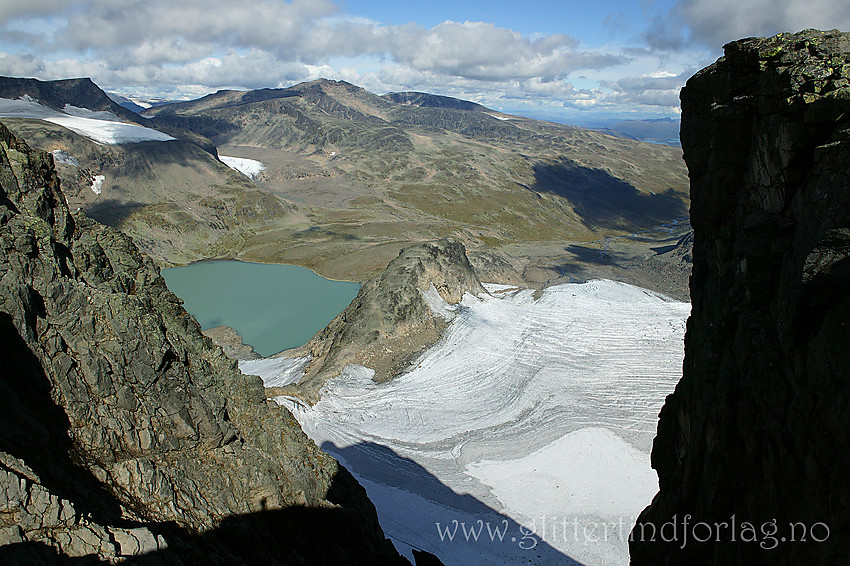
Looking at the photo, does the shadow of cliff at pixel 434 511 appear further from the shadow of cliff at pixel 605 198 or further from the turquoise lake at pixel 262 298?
the shadow of cliff at pixel 605 198

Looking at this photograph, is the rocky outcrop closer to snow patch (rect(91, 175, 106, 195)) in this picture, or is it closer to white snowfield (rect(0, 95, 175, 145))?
snow patch (rect(91, 175, 106, 195))

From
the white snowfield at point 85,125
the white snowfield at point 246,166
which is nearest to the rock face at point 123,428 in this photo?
the white snowfield at point 85,125

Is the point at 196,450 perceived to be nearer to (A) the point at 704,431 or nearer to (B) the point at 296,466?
(B) the point at 296,466

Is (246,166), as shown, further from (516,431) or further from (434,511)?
(434,511)

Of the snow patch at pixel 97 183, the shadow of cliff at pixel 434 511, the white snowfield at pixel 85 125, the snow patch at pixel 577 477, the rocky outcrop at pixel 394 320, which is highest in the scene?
the white snowfield at pixel 85 125

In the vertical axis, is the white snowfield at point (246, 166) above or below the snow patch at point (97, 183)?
above
